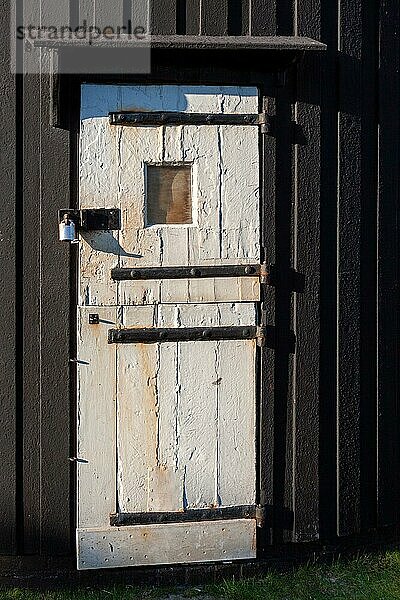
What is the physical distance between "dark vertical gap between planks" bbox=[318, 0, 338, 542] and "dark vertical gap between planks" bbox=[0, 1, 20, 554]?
5.04ft

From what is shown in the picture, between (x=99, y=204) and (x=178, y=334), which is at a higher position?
(x=99, y=204)

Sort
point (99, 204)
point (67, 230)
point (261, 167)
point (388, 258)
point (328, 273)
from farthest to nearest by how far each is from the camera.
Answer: point (388, 258) → point (328, 273) → point (261, 167) → point (99, 204) → point (67, 230)

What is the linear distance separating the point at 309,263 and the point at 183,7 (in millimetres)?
1403

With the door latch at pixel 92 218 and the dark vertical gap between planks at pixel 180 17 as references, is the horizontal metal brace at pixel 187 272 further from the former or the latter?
the dark vertical gap between planks at pixel 180 17

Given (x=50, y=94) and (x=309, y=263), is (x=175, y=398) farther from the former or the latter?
(x=50, y=94)

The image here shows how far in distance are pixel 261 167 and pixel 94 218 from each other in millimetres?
864

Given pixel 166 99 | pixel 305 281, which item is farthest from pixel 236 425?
pixel 166 99

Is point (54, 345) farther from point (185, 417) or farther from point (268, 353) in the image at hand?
point (268, 353)

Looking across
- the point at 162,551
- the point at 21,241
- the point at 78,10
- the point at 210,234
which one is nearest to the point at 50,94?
the point at 78,10

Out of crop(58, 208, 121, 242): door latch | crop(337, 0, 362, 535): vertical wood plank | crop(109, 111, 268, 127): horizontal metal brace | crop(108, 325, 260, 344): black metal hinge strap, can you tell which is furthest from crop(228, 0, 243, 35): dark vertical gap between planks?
→ crop(108, 325, 260, 344): black metal hinge strap

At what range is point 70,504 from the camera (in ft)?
13.8

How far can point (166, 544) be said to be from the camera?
4.22m

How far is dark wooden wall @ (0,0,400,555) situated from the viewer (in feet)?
13.7

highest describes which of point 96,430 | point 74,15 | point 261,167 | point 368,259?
point 74,15
